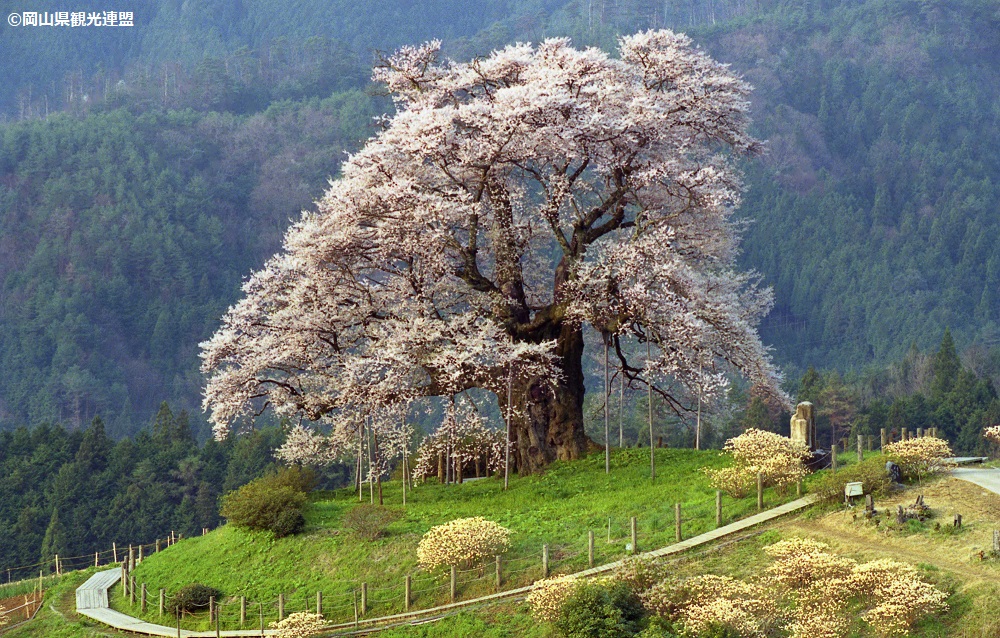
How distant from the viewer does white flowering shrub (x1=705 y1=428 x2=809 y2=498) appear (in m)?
35.0

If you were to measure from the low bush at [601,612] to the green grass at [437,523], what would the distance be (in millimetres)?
3827

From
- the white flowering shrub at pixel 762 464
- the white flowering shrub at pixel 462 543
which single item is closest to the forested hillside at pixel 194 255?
the white flowering shrub at pixel 462 543

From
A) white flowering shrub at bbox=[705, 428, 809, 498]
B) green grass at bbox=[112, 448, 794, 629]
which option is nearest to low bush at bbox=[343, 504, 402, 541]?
green grass at bbox=[112, 448, 794, 629]

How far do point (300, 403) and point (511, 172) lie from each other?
10243 mm

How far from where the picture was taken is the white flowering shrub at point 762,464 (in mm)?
34969

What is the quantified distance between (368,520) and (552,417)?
9.81 metres

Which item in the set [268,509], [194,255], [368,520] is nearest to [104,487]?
[268,509]

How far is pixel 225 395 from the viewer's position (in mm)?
43781

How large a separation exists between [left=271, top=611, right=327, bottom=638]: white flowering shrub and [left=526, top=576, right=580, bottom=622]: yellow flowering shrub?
5666mm

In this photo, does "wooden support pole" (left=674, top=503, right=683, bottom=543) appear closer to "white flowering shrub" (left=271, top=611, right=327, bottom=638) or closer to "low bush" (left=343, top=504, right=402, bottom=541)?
"low bush" (left=343, top=504, right=402, bottom=541)

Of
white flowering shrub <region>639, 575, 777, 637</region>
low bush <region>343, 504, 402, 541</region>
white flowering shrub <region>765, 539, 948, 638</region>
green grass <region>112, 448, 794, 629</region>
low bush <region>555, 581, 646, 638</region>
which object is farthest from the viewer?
low bush <region>343, 504, 402, 541</region>

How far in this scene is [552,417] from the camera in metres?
45.6

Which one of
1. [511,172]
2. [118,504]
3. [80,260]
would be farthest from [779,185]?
[511,172]

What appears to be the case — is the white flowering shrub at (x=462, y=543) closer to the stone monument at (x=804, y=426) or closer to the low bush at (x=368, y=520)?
the low bush at (x=368, y=520)
